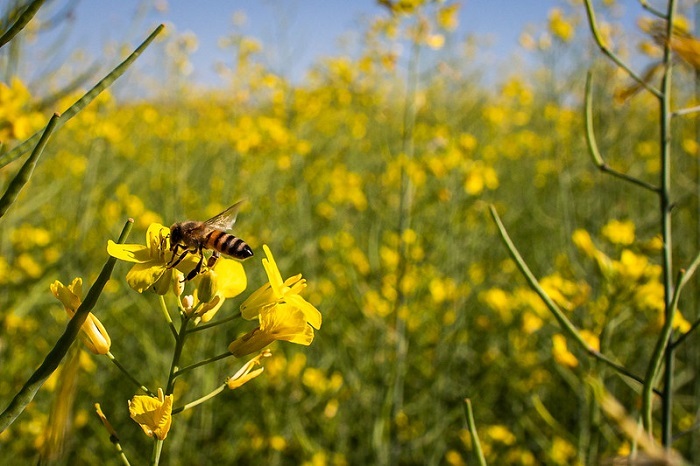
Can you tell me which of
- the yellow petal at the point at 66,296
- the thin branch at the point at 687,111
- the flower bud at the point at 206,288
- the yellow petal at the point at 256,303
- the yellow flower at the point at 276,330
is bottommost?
the yellow flower at the point at 276,330

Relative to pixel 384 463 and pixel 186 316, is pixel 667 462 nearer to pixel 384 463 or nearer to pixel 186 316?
pixel 186 316

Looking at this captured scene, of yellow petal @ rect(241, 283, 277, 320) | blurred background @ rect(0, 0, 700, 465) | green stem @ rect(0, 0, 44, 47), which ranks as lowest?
blurred background @ rect(0, 0, 700, 465)

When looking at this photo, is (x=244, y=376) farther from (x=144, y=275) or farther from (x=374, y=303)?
(x=374, y=303)

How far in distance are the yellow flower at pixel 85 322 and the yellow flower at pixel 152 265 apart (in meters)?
0.05

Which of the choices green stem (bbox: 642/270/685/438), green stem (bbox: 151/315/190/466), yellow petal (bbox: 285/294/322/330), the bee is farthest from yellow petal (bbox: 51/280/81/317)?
green stem (bbox: 642/270/685/438)

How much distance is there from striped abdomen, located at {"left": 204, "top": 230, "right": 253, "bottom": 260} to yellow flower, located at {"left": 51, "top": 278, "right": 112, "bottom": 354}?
368 millimetres

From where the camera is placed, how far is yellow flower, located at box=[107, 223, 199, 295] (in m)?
0.65

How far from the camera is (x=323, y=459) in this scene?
2391 mm

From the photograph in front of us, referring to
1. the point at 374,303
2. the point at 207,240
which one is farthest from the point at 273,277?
the point at 374,303

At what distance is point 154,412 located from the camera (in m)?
0.56

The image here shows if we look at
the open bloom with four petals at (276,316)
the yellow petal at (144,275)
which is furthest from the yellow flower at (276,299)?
the yellow petal at (144,275)

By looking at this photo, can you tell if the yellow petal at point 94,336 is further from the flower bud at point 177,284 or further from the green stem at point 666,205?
the green stem at point 666,205

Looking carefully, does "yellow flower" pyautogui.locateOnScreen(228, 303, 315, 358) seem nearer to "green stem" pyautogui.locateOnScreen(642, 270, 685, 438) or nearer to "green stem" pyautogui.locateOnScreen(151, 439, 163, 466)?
"green stem" pyautogui.locateOnScreen(151, 439, 163, 466)

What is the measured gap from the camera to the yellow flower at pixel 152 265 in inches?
25.6
